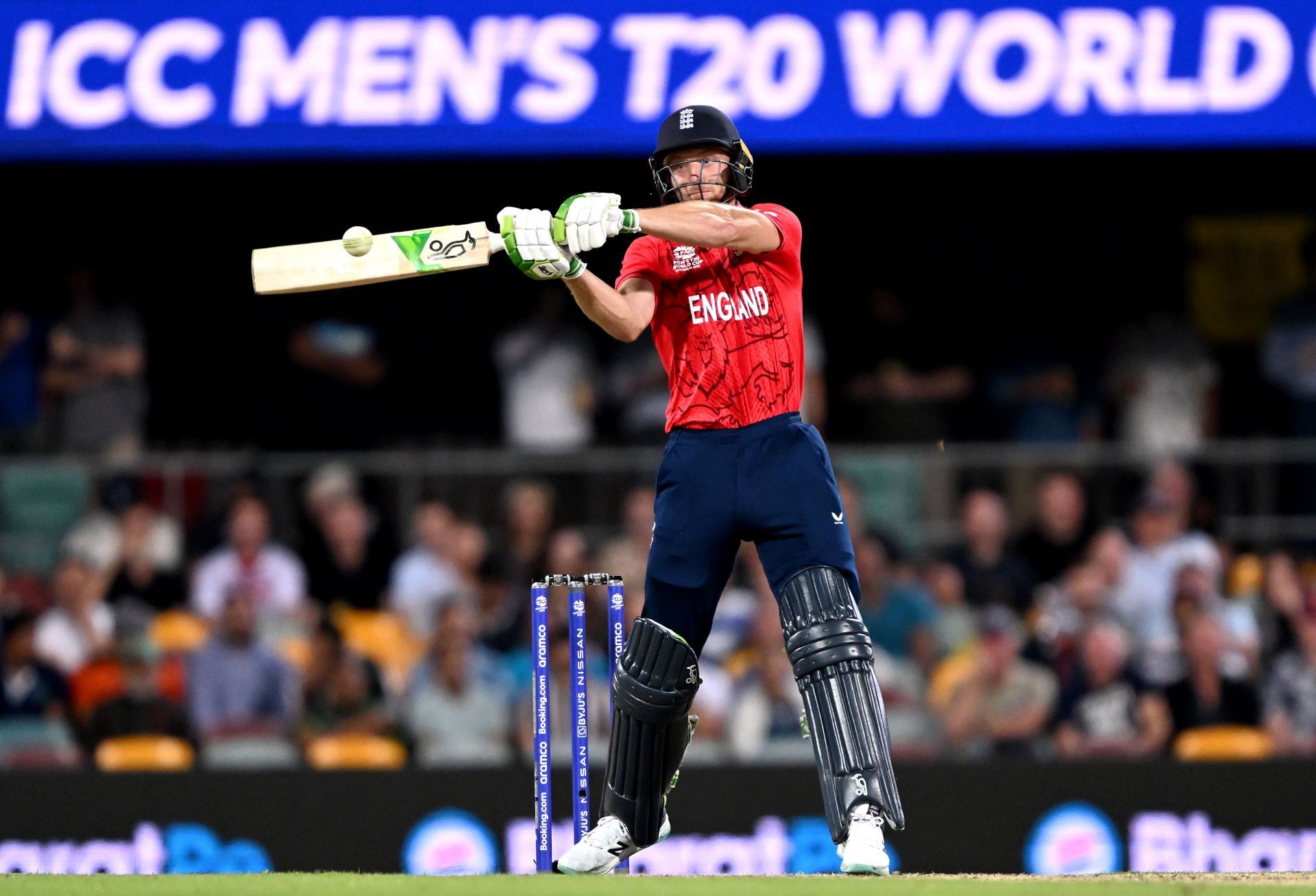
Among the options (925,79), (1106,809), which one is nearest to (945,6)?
(925,79)

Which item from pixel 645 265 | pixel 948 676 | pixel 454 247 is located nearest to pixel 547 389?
pixel 948 676

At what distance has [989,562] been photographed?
9695 mm

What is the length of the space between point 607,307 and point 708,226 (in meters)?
0.38

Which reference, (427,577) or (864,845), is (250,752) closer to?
(427,577)

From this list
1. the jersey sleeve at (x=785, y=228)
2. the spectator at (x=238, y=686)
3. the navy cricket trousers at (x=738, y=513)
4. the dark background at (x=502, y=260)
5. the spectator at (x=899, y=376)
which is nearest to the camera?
the navy cricket trousers at (x=738, y=513)

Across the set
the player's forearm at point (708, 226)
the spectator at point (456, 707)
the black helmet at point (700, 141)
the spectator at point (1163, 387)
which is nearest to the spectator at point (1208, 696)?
the spectator at point (1163, 387)

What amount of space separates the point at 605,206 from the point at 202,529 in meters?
5.36

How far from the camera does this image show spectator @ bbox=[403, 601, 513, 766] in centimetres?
902

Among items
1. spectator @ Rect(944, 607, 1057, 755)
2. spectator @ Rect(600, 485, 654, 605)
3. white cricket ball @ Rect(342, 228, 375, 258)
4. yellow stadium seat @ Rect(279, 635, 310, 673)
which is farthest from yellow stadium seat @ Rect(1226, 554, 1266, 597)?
white cricket ball @ Rect(342, 228, 375, 258)

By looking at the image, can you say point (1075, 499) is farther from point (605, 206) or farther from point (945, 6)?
point (605, 206)

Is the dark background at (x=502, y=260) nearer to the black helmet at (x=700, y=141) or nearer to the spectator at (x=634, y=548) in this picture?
the spectator at (x=634, y=548)

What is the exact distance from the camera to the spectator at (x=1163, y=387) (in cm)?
1053

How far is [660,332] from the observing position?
548 cm

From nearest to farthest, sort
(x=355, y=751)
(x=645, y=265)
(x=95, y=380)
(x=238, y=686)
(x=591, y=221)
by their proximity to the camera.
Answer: (x=591, y=221) → (x=645, y=265) → (x=355, y=751) → (x=238, y=686) → (x=95, y=380)
